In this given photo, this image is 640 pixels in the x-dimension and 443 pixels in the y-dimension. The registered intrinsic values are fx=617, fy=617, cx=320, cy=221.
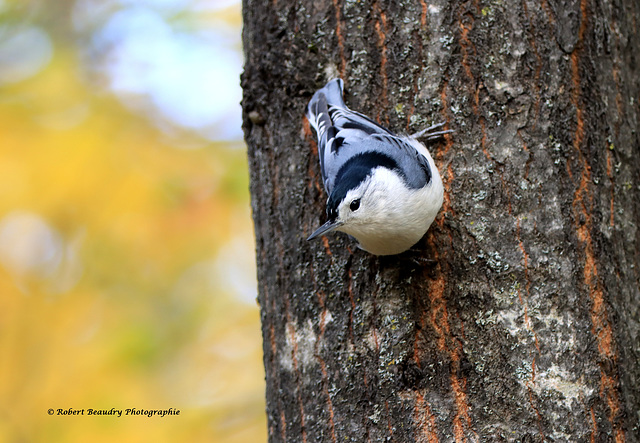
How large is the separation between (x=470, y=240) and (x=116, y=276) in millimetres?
2702

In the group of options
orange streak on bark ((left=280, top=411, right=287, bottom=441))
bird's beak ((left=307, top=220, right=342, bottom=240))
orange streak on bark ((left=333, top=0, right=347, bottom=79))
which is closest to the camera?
bird's beak ((left=307, top=220, right=342, bottom=240))

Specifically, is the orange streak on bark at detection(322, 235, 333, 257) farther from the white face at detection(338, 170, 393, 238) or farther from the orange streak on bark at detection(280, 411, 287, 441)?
the orange streak on bark at detection(280, 411, 287, 441)

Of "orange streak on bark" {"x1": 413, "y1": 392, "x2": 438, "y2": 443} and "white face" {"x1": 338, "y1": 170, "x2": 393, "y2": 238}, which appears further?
"white face" {"x1": 338, "y1": 170, "x2": 393, "y2": 238}

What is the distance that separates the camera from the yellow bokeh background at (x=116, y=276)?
3668 mm

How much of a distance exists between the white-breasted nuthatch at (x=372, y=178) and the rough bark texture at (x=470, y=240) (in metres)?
0.07

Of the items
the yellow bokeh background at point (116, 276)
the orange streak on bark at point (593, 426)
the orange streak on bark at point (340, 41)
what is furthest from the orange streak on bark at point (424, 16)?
the yellow bokeh background at point (116, 276)

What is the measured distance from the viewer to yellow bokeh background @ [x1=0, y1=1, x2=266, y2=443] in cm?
367

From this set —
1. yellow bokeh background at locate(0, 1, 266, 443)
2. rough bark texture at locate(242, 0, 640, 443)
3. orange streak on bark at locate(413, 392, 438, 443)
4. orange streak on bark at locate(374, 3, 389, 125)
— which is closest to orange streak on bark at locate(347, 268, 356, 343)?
rough bark texture at locate(242, 0, 640, 443)

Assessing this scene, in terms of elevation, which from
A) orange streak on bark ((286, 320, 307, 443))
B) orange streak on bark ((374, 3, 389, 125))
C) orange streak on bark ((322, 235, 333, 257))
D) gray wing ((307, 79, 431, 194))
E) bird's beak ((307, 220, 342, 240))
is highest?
orange streak on bark ((374, 3, 389, 125))

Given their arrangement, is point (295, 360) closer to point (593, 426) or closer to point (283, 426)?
point (283, 426)

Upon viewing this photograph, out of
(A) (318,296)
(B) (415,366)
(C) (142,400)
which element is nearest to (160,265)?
(C) (142,400)

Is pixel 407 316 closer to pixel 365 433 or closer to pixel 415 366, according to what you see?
pixel 415 366

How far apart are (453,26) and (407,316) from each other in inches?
38.0

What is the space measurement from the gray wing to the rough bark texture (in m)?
0.06
